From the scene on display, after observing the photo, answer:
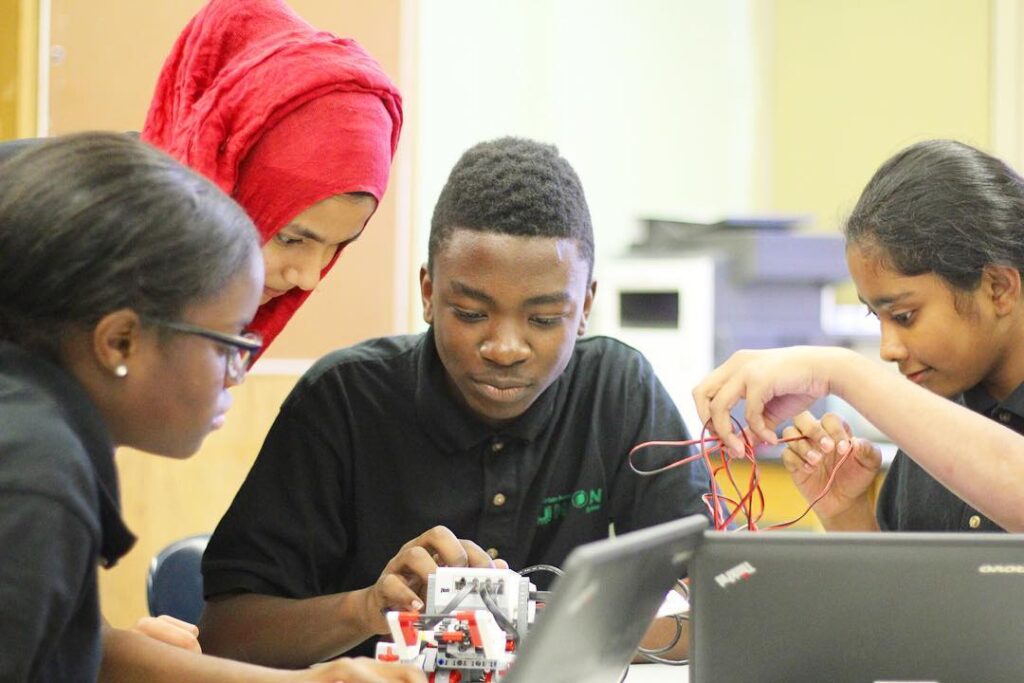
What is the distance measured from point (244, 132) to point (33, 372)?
56 centimetres

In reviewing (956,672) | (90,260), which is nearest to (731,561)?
(956,672)

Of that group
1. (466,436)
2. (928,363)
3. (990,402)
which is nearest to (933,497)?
(990,402)

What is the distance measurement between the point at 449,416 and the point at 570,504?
0.68 feet

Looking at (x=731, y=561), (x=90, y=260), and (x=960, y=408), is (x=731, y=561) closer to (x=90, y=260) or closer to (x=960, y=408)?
(x=960, y=408)

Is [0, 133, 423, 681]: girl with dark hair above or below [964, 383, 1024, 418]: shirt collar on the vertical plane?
above

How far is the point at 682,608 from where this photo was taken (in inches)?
51.8

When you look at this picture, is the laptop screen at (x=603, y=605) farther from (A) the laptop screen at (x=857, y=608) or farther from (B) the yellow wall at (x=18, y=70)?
(B) the yellow wall at (x=18, y=70)

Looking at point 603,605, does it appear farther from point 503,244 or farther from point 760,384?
point 503,244

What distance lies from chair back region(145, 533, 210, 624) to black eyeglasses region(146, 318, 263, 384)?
686mm

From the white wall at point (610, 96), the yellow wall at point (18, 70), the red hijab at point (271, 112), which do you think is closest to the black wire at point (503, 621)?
the red hijab at point (271, 112)

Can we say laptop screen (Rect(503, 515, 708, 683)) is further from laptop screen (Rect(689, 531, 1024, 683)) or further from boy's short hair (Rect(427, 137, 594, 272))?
boy's short hair (Rect(427, 137, 594, 272))

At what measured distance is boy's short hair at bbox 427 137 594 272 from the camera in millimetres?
1552

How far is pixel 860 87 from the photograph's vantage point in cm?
438

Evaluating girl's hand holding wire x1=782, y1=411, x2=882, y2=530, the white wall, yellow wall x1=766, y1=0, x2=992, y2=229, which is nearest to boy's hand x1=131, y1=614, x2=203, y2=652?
girl's hand holding wire x1=782, y1=411, x2=882, y2=530
